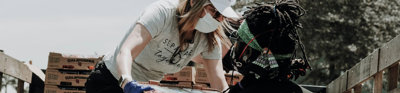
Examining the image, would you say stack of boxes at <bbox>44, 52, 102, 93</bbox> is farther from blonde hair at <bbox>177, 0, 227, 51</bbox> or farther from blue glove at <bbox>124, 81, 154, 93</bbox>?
blue glove at <bbox>124, 81, 154, 93</bbox>

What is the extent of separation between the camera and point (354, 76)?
6082mm

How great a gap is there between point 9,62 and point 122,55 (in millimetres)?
2510

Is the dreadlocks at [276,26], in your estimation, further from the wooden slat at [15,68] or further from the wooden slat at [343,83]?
the wooden slat at [343,83]

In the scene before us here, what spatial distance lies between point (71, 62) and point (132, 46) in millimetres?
3238

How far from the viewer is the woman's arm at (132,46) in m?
3.71

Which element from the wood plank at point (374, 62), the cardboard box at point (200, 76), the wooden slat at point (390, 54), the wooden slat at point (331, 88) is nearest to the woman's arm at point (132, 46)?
the wooden slat at point (390, 54)

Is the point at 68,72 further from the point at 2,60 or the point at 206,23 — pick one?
the point at 206,23

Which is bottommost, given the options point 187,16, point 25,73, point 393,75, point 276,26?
point 393,75

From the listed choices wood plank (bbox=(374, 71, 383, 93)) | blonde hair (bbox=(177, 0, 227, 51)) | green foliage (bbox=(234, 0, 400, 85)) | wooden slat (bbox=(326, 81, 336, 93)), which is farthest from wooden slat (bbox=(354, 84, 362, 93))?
green foliage (bbox=(234, 0, 400, 85))

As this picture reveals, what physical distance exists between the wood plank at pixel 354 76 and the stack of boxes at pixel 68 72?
2257mm

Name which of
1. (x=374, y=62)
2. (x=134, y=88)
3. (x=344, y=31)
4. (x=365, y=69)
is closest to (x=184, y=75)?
(x=365, y=69)

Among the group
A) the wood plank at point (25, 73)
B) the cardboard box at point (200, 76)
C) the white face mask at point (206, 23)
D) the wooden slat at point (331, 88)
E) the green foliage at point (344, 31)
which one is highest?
the green foliage at point (344, 31)

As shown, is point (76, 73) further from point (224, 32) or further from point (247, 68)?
point (247, 68)

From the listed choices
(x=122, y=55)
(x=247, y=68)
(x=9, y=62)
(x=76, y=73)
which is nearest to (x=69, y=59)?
(x=76, y=73)
